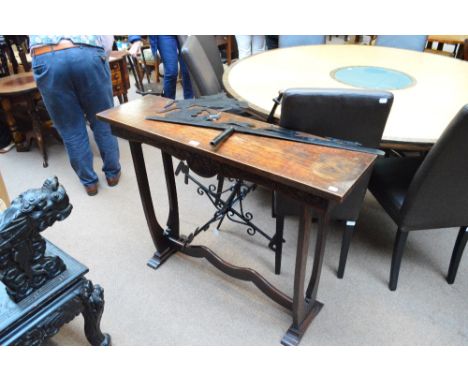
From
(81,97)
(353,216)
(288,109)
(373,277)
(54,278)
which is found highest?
(288,109)

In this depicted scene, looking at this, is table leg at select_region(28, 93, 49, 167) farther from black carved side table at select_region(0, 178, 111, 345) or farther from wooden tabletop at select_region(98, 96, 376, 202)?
black carved side table at select_region(0, 178, 111, 345)

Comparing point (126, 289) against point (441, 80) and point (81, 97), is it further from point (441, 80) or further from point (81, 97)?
point (441, 80)

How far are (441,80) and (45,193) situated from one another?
6.77 feet

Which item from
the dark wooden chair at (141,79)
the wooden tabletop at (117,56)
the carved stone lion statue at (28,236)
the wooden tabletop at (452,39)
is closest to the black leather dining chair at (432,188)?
the carved stone lion statue at (28,236)

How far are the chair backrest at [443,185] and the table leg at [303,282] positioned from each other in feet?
1.32

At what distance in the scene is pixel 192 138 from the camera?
1137 mm

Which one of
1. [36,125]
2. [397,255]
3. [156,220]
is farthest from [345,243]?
[36,125]

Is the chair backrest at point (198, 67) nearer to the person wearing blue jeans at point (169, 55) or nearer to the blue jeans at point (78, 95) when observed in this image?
the blue jeans at point (78, 95)

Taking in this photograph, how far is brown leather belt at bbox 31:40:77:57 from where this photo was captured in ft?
6.01

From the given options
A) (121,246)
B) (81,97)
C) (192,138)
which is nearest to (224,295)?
(121,246)

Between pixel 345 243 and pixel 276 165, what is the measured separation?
81 cm

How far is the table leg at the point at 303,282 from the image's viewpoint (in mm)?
1098

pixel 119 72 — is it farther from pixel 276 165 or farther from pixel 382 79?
pixel 276 165

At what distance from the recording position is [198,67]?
1779mm
